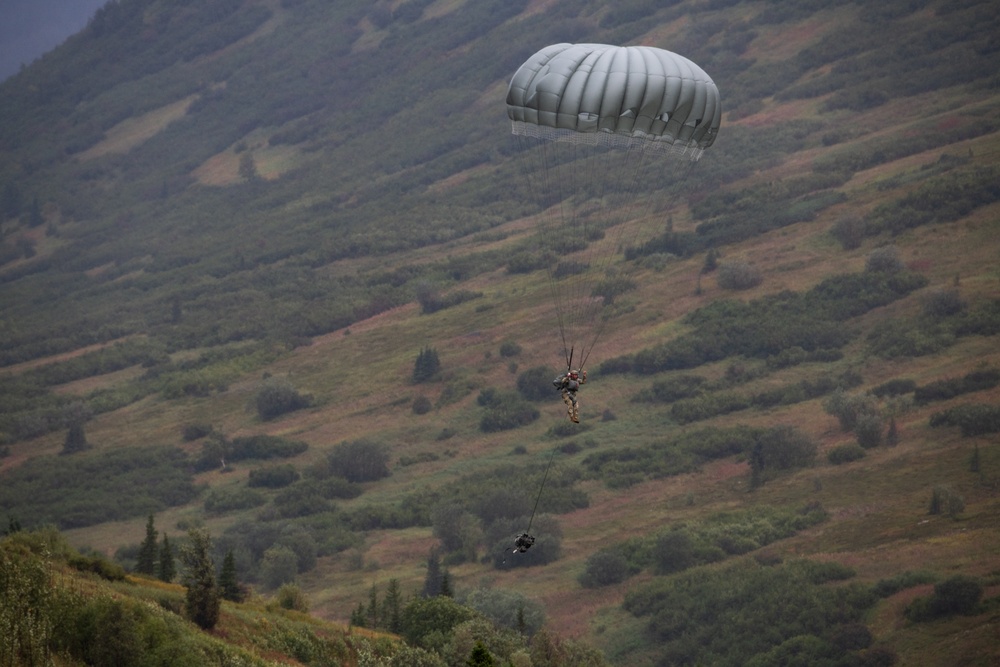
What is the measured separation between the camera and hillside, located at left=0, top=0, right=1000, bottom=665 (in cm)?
7194

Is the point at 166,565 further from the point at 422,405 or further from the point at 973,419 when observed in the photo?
the point at 422,405

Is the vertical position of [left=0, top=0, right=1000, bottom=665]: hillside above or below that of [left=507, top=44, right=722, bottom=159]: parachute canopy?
below

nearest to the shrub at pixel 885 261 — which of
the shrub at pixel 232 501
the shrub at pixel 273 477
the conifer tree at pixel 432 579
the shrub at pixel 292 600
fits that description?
the shrub at pixel 273 477

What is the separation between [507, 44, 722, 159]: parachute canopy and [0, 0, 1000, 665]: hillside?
101 feet

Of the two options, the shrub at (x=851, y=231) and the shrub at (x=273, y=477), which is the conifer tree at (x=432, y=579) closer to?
the shrub at (x=273, y=477)

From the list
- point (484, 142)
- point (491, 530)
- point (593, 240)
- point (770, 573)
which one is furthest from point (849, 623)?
point (484, 142)

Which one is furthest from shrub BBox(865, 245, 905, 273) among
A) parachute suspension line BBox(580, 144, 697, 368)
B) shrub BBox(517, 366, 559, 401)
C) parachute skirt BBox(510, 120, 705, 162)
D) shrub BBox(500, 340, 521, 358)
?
parachute skirt BBox(510, 120, 705, 162)

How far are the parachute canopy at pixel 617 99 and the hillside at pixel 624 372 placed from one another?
3084 centimetres

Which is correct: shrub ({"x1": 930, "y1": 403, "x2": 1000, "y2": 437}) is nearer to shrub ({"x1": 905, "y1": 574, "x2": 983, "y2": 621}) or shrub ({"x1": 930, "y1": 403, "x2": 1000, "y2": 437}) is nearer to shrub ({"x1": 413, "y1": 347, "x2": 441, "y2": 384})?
shrub ({"x1": 905, "y1": 574, "x2": 983, "y2": 621})

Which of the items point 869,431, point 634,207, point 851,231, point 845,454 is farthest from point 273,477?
point 634,207

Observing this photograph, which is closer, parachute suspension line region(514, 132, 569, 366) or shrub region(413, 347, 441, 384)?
shrub region(413, 347, 441, 384)

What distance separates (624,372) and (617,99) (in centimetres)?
6668

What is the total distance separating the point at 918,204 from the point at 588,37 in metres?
85.7

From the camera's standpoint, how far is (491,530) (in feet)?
270
